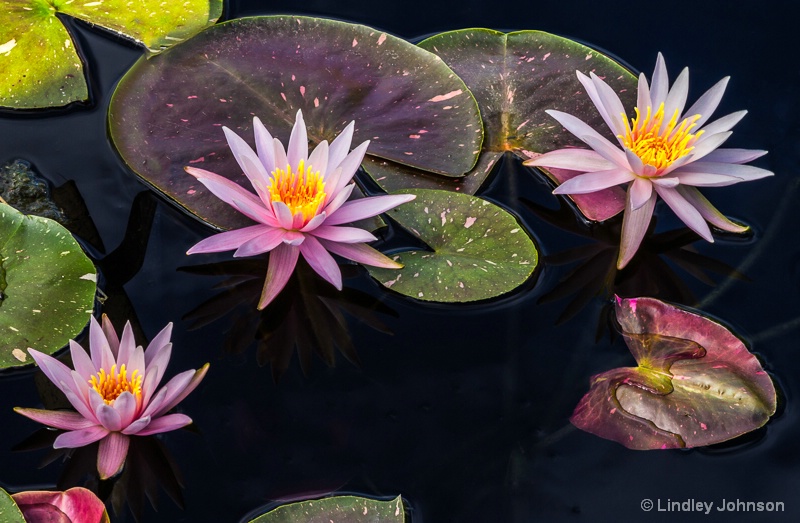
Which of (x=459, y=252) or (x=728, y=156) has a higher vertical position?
(x=728, y=156)

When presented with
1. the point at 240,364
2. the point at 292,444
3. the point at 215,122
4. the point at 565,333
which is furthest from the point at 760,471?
the point at 215,122

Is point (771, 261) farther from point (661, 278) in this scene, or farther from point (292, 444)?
point (292, 444)

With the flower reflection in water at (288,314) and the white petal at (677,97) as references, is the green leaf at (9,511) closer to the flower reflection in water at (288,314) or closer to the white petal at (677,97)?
the flower reflection in water at (288,314)

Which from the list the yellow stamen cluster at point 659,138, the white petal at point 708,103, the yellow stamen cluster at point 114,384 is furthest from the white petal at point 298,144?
the white petal at point 708,103

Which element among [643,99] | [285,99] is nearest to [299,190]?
[285,99]

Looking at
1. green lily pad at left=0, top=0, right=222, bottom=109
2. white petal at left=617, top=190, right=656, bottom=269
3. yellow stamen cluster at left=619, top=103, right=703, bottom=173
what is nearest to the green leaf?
green lily pad at left=0, top=0, right=222, bottom=109

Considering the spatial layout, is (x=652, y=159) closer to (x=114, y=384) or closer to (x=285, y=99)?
(x=285, y=99)

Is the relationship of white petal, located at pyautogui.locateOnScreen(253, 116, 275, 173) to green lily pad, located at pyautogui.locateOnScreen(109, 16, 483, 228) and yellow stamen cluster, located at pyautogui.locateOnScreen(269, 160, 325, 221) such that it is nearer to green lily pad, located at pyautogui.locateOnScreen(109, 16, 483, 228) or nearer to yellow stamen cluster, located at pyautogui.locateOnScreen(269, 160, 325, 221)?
yellow stamen cluster, located at pyautogui.locateOnScreen(269, 160, 325, 221)

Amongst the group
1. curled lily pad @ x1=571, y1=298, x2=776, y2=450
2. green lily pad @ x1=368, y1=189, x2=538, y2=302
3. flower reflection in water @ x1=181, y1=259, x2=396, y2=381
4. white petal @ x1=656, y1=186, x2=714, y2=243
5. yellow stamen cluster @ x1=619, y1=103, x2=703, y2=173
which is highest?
yellow stamen cluster @ x1=619, y1=103, x2=703, y2=173
